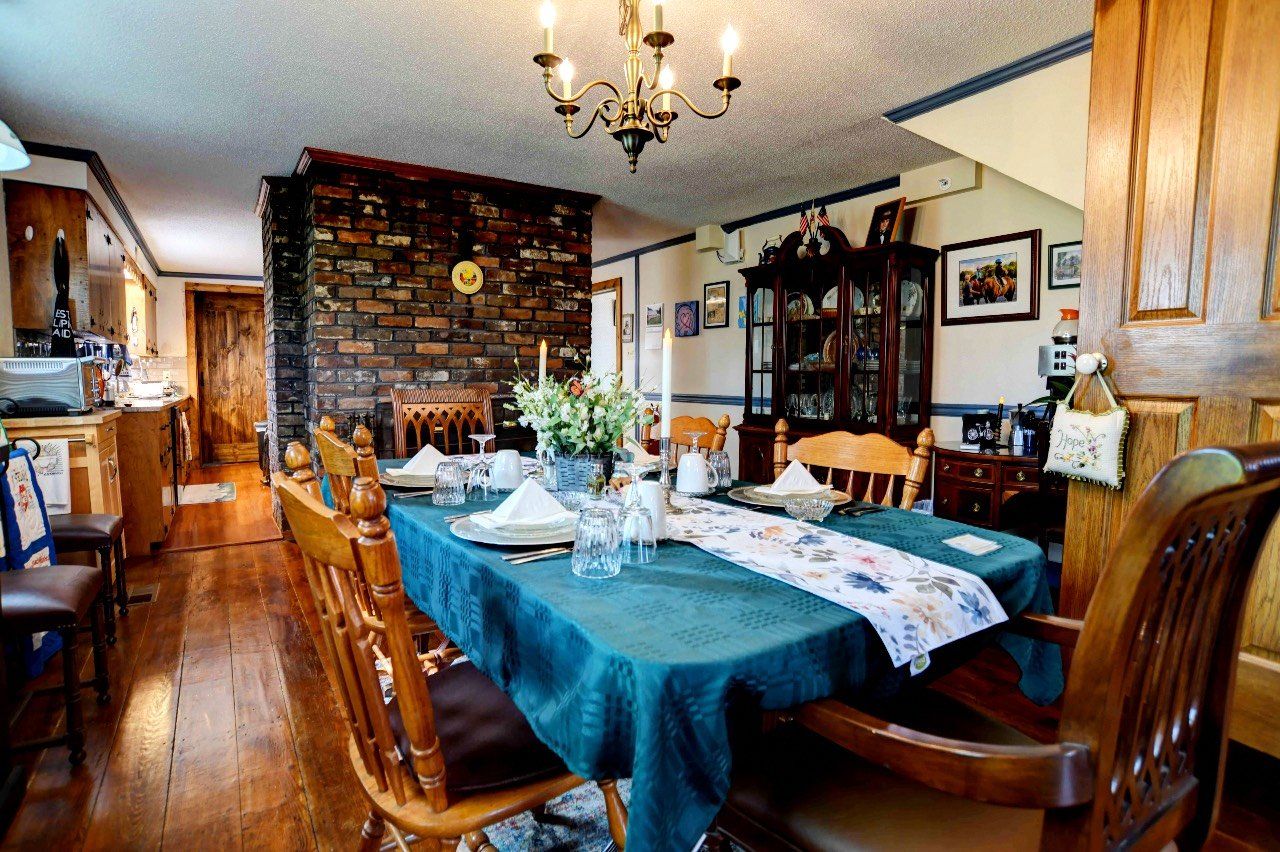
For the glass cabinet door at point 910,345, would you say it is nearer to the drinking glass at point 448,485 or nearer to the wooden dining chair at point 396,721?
the drinking glass at point 448,485

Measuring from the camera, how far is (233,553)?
3756 millimetres

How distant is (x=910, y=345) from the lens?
12.3ft

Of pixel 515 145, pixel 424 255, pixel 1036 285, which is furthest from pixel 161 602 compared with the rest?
pixel 1036 285

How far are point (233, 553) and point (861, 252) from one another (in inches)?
156

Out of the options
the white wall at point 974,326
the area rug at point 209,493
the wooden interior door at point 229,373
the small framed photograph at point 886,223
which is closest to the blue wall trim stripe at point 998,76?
the small framed photograph at point 886,223

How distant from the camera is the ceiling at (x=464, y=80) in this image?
7.29 feet

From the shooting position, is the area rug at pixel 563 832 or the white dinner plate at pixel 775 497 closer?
the area rug at pixel 563 832

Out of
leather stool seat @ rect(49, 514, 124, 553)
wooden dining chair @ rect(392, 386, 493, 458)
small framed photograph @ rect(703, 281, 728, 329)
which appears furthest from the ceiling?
leather stool seat @ rect(49, 514, 124, 553)

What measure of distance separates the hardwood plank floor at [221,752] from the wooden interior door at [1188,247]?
480 millimetres

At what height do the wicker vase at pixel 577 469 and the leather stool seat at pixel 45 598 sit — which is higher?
the wicker vase at pixel 577 469

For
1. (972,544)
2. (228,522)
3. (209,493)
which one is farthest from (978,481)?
(209,493)

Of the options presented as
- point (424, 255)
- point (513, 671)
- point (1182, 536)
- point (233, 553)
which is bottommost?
point (233, 553)

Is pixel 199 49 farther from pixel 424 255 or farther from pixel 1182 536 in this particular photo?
pixel 1182 536

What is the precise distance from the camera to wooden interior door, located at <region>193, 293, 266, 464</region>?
305 inches
